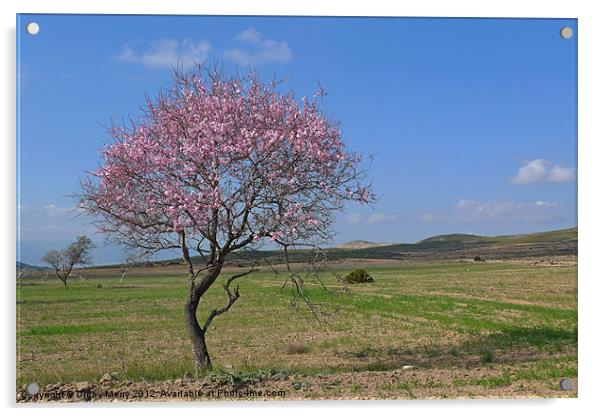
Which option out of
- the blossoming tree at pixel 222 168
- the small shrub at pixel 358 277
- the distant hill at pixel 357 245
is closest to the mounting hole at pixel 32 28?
the blossoming tree at pixel 222 168

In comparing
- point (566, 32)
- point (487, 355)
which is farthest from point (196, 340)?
point (566, 32)

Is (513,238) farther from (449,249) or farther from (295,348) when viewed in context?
(295,348)

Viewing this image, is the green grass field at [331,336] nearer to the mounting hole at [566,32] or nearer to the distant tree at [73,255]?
the distant tree at [73,255]

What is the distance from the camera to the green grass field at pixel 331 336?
689 cm

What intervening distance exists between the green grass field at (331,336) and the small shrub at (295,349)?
0.8 inches

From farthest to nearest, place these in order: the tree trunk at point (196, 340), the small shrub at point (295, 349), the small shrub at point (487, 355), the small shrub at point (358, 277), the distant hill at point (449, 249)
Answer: the small shrub at point (358, 277) < the small shrub at point (487, 355) < the small shrub at point (295, 349) < the tree trunk at point (196, 340) < the distant hill at point (449, 249)

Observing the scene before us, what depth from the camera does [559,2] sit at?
23.0 ft

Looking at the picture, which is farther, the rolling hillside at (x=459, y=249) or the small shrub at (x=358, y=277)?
the small shrub at (x=358, y=277)

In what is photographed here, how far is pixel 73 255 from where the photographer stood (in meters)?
7.20

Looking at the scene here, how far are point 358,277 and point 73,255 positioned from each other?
4597 mm

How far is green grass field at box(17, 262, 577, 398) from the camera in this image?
6895mm

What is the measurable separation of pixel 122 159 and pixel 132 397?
2895 mm
